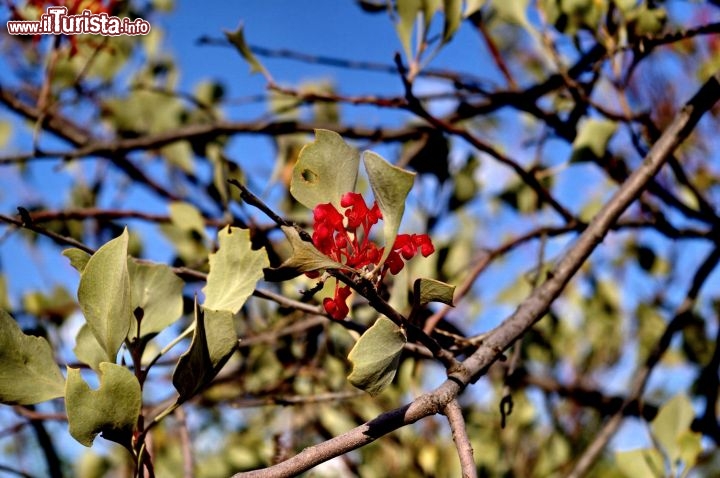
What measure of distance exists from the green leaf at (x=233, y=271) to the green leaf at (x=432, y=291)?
127mm

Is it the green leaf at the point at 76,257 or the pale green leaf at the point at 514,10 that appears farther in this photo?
the pale green leaf at the point at 514,10

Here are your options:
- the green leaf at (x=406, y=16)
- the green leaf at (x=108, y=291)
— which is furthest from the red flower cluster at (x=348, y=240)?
the green leaf at (x=406, y=16)

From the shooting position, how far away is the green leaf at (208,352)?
0.49 meters

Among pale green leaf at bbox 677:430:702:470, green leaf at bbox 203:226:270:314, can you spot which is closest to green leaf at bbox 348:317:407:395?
green leaf at bbox 203:226:270:314

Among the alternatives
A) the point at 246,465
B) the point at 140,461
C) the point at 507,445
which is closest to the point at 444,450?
the point at 507,445

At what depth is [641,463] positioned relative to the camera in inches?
35.0

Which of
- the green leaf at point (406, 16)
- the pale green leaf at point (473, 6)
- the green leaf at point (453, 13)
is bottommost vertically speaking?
the green leaf at point (406, 16)

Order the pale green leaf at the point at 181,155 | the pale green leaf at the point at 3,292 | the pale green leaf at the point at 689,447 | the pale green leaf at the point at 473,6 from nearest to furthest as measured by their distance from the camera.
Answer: the pale green leaf at the point at 689,447 → the pale green leaf at the point at 473,6 → the pale green leaf at the point at 3,292 → the pale green leaf at the point at 181,155

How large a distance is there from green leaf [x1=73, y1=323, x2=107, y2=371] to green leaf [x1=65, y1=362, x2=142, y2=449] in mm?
101

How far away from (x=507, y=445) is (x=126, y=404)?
135 cm

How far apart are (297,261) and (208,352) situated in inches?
4.4

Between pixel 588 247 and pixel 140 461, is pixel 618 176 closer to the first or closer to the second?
pixel 588 247

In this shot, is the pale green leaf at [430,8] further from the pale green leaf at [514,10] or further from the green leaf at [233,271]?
the green leaf at [233,271]

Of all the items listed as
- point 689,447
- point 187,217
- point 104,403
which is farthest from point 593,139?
point 104,403
